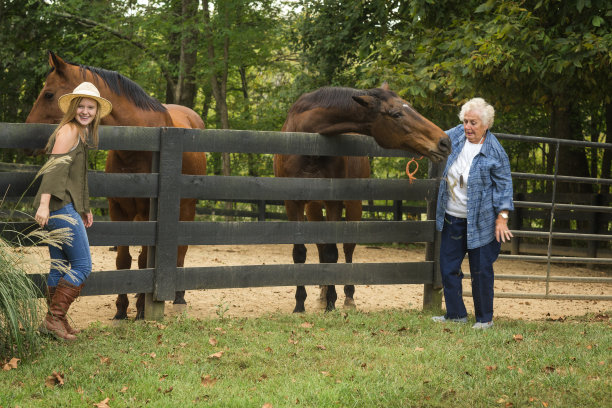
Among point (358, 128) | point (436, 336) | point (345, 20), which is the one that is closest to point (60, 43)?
point (345, 20)

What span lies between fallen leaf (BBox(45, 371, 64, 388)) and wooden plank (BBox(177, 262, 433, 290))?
1807 mm

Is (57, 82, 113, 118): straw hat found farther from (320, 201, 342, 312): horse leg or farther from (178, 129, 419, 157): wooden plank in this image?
(320, 201, 342, 312): horse leg

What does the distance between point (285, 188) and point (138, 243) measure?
1.39 metres

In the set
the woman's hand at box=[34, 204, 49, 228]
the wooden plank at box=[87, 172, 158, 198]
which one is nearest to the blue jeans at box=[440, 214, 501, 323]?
the wooden plank at box=[87, 172, 158, 198]

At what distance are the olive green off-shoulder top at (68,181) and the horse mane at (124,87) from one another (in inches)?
57.5

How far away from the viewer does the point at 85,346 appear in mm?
4566

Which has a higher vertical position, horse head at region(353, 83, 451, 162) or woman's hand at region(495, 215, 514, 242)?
horse head at region(353, 83, 451, 162)

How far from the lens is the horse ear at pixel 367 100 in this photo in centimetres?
605

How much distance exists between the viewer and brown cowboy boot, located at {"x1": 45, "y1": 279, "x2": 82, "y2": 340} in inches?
181

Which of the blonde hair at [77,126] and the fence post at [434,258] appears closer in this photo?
the blonde hair at [77,126]

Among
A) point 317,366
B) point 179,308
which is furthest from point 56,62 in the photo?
point 317,366

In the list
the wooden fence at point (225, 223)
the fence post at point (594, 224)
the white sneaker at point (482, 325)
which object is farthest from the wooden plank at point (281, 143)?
the fence post at point (594, 224)

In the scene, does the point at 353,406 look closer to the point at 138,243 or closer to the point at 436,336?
A: the point at 436,336

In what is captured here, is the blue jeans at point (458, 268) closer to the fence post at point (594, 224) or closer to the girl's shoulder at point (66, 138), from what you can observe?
the girl's shoulder at point (66, 138)
